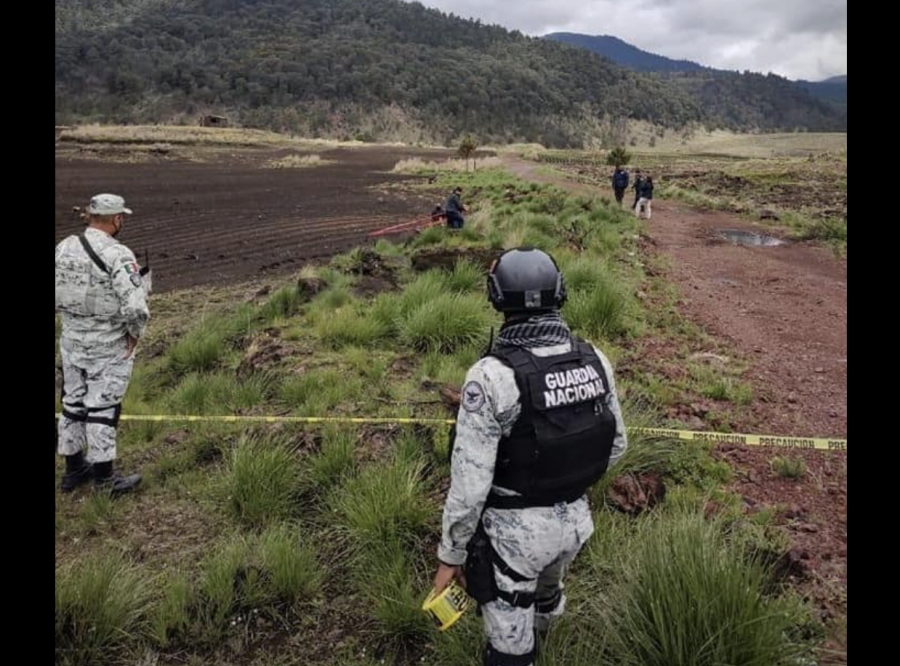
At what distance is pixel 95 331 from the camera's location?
15.3ft

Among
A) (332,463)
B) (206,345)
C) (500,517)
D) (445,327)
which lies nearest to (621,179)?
(445,327)

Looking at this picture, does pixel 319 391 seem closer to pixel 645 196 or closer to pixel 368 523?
pixel 368 523

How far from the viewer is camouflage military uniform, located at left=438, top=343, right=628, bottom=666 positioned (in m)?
2.37

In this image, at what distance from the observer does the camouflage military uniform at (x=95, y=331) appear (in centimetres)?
456

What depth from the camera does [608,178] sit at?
119 feet

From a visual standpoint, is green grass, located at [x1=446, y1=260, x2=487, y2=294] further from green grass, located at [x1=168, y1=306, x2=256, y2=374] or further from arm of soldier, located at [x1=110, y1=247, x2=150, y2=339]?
arm of soldier, located at [x1=110, y1=247, x2=150, y2=339]

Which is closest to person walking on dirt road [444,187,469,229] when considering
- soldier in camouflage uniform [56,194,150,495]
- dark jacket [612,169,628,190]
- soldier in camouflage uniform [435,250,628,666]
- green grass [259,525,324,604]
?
dark jacket [612,169,628,190]

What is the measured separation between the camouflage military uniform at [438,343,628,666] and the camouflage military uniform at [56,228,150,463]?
3308 mm

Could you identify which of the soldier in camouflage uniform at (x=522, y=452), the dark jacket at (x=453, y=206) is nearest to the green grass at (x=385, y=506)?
the soldier in camouflage uniform at (x=522, y=452)

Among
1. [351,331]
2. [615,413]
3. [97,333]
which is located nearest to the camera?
[615,413]

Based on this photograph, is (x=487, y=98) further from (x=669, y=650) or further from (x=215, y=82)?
(x=669, y=650)

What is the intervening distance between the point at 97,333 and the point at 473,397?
11.8 feet

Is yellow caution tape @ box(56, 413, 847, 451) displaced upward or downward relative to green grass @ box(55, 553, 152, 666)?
upward

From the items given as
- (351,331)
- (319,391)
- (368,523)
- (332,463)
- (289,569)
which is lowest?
(289,569)
